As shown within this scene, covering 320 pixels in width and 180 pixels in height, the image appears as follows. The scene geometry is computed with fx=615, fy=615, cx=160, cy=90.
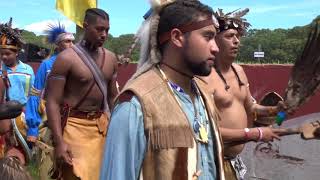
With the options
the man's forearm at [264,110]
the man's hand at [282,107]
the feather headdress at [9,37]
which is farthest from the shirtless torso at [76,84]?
the feather headdress at [9,37]

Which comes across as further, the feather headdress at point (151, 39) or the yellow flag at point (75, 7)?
the yellow flag at point (75, 7)

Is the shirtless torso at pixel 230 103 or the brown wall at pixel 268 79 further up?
the brown wall at pixel 268 79

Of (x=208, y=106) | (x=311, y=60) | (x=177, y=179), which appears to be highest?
(x=311, y=60)

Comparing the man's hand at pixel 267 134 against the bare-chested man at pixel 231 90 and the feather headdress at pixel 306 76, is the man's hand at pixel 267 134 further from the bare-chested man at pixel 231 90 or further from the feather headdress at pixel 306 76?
the feather headdress at pixel 306 76

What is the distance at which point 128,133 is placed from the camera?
2.61 m

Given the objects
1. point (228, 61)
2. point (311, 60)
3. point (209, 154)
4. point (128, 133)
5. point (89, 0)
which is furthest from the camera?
point (89, 0)

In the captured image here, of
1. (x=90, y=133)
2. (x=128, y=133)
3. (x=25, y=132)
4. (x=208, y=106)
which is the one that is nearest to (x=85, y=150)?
(x=90, y=133)

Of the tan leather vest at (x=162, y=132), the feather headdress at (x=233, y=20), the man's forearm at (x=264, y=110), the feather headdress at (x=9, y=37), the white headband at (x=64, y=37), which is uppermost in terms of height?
the white headband at (x=64, y=37)

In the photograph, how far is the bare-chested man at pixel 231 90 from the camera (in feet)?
16.0

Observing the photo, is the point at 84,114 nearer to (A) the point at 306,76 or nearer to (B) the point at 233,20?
(B) the point at 233,20

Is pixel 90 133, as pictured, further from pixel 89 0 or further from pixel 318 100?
pixel 318 100

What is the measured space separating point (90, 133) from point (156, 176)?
2.84 m

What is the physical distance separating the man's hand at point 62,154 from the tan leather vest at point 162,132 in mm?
2521

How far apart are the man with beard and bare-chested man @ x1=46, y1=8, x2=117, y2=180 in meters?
2.37
